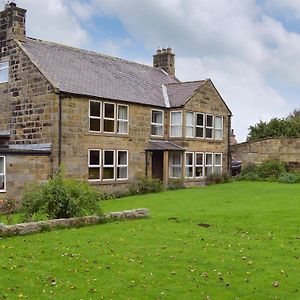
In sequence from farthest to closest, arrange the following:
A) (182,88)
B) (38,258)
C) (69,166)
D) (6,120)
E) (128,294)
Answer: (182,88) < (6,120) < (69,166) < (38,258) < (128,294)

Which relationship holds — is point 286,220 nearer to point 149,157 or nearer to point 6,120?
point 149,157

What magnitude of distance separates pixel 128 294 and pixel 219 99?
1190 inches

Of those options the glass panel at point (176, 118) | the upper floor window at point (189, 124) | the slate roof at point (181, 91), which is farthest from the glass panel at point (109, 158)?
the slate roof at point (181, 91)

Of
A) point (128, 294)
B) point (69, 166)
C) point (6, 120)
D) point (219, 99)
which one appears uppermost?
point (219, 99)

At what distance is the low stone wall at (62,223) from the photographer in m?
14.3

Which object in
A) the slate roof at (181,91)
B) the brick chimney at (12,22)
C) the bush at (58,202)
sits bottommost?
the bush at (58,202)

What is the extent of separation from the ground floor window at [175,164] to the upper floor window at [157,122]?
1.77 m

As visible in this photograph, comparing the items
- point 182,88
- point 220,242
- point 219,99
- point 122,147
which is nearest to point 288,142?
point 219,99

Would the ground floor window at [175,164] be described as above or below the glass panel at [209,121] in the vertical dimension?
below

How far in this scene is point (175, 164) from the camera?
113 feet

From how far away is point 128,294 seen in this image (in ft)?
28.9

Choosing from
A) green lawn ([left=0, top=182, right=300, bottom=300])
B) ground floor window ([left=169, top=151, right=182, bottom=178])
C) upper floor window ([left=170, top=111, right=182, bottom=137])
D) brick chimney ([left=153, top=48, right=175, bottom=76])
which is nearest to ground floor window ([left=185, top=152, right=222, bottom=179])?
ground floor window ([left=169, top=151, right=182, bottom=178])

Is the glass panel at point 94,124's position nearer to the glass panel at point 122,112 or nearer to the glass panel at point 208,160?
the glass panel at point 122,112

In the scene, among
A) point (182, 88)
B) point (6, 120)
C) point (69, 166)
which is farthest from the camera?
point (182, 88)
